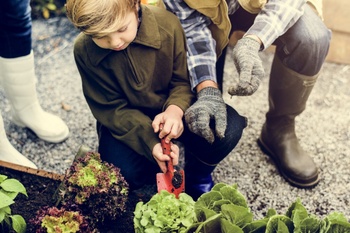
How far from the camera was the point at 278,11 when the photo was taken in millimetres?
1661

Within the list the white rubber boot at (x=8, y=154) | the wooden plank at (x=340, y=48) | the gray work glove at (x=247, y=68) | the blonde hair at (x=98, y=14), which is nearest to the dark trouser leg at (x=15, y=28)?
the white rubber boot at (x=8, y=154)

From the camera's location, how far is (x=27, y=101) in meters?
2.14

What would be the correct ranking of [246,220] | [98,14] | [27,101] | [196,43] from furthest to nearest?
1. [27,101]
2. [196,43]
3. [98,14]
4. [246,220]

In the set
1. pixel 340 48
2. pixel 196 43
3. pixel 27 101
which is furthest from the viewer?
pixel 340 48

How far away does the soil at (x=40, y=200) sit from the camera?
1.61 m

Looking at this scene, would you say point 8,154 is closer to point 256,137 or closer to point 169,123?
point 169,123

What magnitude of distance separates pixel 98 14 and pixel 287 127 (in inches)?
37.4

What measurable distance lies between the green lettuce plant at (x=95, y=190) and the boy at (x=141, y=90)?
0.57 ft

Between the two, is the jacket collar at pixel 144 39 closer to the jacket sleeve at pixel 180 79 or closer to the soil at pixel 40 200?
the jacket sleeve at pixel 180 79

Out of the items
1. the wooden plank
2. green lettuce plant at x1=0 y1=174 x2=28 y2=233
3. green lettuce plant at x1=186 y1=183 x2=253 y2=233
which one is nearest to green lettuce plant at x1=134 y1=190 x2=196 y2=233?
green lettuce plant at x1=186 y1=183 x2=253 y2=233

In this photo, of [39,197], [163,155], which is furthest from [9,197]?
[163,155]

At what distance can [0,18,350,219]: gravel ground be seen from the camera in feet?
6.64

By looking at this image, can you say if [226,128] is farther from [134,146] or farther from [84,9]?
[84,9]

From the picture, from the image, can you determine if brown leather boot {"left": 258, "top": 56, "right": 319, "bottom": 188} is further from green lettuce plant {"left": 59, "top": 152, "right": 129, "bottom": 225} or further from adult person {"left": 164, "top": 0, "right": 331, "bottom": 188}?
green lettuce plant {"left": 59, "top": 152, "right": 129, "bottom": 225}
